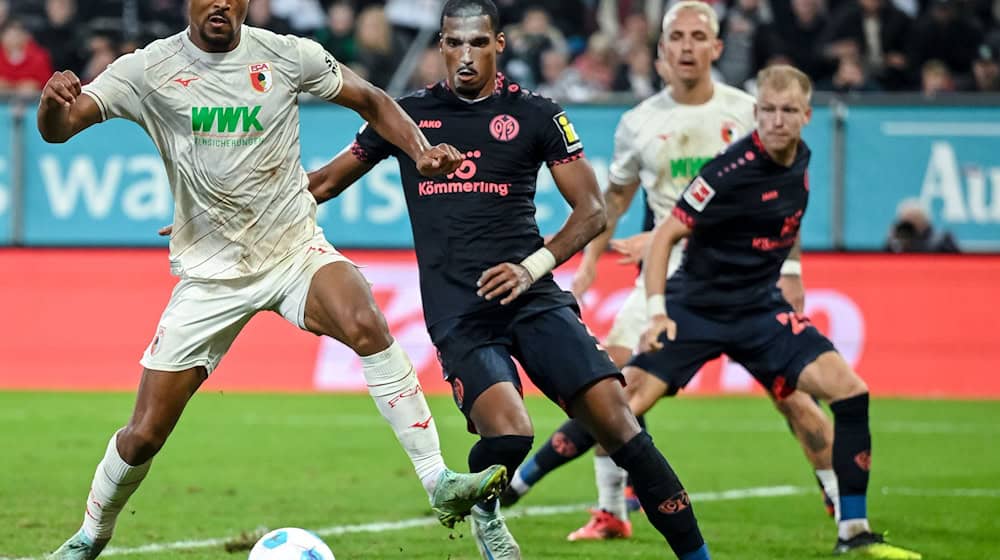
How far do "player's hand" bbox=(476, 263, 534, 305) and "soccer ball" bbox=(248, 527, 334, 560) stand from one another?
1.21 metres

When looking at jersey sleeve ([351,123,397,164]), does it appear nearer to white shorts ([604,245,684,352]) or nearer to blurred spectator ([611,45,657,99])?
white shorts ([604,245,684,352])

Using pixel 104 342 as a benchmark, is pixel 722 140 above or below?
above

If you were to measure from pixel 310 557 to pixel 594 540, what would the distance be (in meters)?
2.50

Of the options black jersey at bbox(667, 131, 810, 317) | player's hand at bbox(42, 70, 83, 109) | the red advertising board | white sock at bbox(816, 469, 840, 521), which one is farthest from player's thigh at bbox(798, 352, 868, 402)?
the red advertising board

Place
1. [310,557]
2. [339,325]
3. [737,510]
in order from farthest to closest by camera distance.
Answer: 1. [737,510]
2. [339,325]
3. [310,557]

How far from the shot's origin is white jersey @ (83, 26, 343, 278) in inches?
267

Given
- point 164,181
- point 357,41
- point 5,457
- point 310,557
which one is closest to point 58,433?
point 5,457

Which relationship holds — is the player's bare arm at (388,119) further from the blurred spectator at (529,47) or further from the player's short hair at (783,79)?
the blurred spectator at (529,47)

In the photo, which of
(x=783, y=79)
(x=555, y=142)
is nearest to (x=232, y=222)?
(x=555, y=142)

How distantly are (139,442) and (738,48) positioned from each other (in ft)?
42.1

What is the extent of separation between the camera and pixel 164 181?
1734cm

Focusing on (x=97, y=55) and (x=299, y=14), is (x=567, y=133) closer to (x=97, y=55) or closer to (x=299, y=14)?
(x=97, y=55)

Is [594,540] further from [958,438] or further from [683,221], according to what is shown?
[958,438]

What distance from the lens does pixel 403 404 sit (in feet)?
22.7
